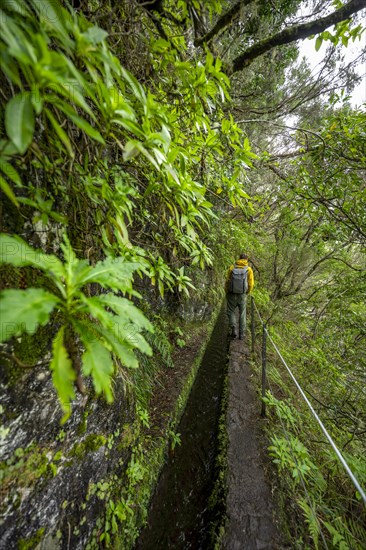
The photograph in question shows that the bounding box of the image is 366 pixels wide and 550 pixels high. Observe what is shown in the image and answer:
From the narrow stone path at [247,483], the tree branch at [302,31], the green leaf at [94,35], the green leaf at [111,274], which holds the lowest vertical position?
the narrow stone path at [247,483]

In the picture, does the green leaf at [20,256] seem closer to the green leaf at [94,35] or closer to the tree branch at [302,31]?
the green leaf at [94,35]

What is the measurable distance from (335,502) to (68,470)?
2691 mm

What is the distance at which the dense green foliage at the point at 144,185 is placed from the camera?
33.4 inches

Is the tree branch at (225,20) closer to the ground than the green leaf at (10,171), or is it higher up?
higher up

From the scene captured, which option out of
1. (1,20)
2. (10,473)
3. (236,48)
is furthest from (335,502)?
(236,48)

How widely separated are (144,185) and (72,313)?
188 centimetres

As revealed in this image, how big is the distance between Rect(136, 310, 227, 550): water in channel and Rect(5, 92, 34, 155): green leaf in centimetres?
331

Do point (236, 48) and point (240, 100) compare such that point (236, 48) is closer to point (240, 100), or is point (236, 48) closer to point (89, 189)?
point (240, 100)

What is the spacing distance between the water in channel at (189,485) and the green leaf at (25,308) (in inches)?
110

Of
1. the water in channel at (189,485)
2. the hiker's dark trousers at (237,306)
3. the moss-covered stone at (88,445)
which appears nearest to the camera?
the moss-covered stone at (88,445)

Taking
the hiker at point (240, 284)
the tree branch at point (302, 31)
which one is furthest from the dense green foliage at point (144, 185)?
the hiker at point (240, 284)

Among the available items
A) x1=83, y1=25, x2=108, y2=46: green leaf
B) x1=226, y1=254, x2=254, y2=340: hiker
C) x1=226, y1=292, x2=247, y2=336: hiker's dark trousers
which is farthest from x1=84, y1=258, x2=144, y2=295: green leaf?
x1=226, y1=292, x2=247, y2=336: hiker's dark trousers

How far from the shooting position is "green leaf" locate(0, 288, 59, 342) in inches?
28.6

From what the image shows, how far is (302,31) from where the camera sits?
2225 millimetres
